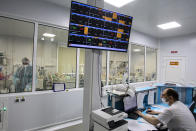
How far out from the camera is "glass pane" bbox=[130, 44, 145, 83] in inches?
194

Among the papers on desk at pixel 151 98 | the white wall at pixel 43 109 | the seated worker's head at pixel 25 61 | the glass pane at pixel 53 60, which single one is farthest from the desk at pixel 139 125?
the seated worker's head at pixel 25 61

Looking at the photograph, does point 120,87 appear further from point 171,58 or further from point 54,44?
point 171,58

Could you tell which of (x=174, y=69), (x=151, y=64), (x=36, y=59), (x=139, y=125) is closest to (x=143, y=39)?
(x=151, y=64)

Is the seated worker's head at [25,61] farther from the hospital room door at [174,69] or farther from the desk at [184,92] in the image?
the hospital room door at [174,69]

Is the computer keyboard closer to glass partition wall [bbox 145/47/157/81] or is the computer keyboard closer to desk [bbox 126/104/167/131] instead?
desk [bbox 126/104/167/131]

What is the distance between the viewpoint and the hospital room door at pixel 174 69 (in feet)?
16.7

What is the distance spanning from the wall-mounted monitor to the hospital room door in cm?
461

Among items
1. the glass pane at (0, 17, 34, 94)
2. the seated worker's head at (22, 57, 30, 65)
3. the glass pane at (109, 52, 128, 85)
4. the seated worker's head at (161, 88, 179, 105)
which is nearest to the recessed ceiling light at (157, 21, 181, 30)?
the glass pane at (109, 52, 128, 85)

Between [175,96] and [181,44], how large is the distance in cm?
426

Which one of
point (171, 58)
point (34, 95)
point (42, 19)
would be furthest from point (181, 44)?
point (34, 95)

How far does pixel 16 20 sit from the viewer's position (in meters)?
2.47

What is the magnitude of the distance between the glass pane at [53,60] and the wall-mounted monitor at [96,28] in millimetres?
1766

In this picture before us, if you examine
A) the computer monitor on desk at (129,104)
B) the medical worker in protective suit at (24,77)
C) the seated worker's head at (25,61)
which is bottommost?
the computer monitor on desk at (129,104)

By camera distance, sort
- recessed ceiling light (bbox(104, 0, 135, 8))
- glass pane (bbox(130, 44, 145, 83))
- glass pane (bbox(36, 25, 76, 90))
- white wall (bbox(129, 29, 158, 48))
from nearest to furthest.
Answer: recessed ceiling light (bbox(104, 0, 135, 8)), glass pane (bbox(36, 25, 76, 90)), white wall (bbox(129, 29, 158, 48)), glass pane (bbox(130, 44, 145, 83))
